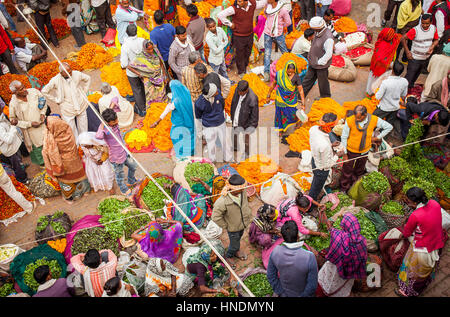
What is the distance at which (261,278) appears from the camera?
483 centimetres

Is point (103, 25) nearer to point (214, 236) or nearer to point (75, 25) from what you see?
point (75, 25)

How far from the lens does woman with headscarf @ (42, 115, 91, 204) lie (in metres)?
5.69

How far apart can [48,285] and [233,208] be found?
209 cm

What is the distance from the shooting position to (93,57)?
8.85 metres

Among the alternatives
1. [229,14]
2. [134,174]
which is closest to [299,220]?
[134,174]

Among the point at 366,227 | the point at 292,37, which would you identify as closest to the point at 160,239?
the point at 366,227

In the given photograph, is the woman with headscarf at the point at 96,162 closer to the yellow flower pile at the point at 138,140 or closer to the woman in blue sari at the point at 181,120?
the woman in blue sari at the point at 181,120

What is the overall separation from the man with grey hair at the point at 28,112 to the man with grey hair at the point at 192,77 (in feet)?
7.27

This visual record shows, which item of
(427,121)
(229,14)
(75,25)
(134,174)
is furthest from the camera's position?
(75,25)

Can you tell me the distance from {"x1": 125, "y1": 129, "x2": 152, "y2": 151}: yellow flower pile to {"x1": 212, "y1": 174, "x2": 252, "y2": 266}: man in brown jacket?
2809 millimetres

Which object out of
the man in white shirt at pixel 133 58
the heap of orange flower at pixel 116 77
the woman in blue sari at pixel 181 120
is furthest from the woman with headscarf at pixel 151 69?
the woman in blue sari at pixel 181 120

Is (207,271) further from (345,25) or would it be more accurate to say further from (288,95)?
(345,25)

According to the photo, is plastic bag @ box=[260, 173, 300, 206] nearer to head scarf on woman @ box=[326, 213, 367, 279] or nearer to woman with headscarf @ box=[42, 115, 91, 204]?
head scarf on woman @ box=[326, 213, 367, 279]

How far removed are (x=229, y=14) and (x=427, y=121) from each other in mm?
4041
